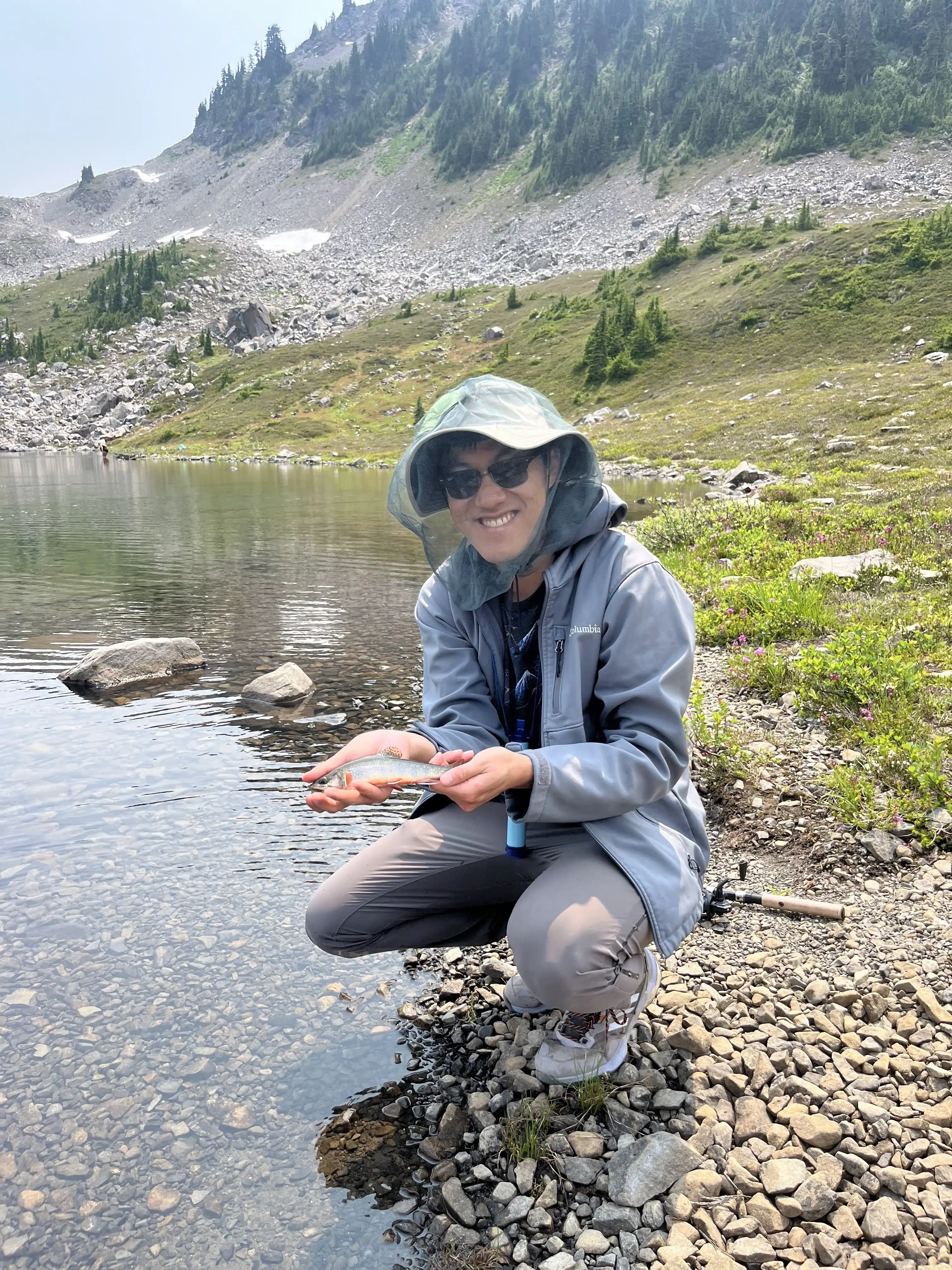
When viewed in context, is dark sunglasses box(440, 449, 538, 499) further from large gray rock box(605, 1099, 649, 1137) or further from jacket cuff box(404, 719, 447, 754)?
large gray rock box(605, 1099, 649, 1137)

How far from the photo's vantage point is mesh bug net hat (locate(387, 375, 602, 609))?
345cm

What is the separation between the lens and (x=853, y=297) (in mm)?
64500

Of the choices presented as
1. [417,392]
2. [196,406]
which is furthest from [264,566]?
[196,406]

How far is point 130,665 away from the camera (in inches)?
434

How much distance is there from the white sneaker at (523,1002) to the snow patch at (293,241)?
19430cm

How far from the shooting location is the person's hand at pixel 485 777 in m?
3.20

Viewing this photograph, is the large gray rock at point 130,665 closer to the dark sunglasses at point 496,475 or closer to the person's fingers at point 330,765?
the person's fingers at point 330,765

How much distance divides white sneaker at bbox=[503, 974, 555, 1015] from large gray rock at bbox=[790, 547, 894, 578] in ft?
27.6

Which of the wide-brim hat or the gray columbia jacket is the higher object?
the wide-brim hat

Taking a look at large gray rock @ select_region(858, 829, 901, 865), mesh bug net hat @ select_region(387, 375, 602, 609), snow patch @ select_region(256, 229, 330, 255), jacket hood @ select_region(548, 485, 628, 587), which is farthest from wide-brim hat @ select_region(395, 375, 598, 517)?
snow patch @ select_region(256, 229, 330, 255)

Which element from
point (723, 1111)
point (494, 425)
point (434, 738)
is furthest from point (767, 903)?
point (494, 425)

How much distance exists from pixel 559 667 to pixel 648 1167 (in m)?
2.02

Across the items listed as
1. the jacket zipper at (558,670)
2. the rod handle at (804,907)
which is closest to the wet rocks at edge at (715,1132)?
the rod handle at (804,907)

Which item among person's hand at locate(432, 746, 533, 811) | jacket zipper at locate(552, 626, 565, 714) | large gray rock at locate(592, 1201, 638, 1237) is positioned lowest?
large gray rock at locate(592, 1201, 638, 1237)
